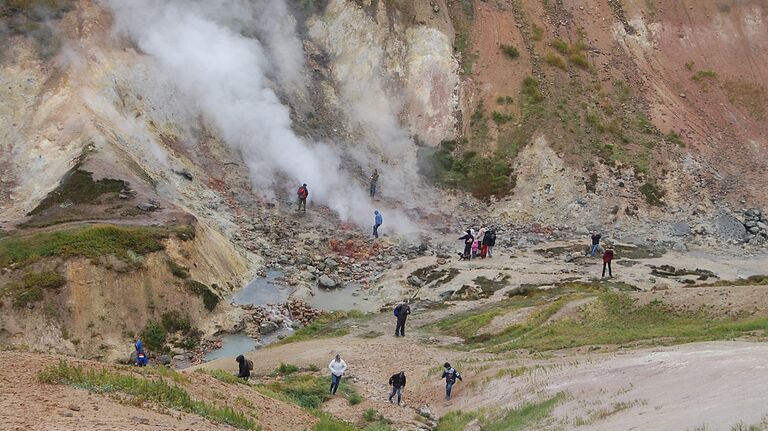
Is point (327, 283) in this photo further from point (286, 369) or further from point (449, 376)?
point (449, 376)

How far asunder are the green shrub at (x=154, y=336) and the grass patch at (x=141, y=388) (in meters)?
12.7

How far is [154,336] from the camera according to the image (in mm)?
25625

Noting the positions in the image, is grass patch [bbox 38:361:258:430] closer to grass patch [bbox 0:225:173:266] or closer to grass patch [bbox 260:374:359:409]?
grass patch [bbox 260:374:359:409]

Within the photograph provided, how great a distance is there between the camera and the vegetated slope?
44.1 metres

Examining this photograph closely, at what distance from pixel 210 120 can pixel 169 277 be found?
15.3m

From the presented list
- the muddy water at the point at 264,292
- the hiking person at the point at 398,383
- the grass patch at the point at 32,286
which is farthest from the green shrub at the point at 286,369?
the grass patch at the point at 32,286

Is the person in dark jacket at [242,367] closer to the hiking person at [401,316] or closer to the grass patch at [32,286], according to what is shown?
the hiking person at [401,316]

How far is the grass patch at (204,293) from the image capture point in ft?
91.5

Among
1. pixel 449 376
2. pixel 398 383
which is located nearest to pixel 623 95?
pixel 449 376

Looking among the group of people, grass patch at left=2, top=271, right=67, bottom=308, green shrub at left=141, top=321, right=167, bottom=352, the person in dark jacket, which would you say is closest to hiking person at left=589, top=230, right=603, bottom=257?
the group of people

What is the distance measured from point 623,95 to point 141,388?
1666 inches

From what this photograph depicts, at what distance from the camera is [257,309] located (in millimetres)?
29359

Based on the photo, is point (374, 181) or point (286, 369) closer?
point (286, 369)

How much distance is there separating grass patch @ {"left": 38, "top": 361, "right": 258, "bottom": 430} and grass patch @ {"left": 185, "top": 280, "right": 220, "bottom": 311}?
14960 mm
